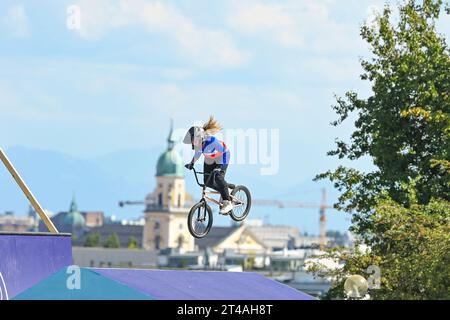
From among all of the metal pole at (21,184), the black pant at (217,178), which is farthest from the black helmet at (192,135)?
the metal pole at (21,184)

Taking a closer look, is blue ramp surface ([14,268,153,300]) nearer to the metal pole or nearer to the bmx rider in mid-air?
the bmx rider in mid-air

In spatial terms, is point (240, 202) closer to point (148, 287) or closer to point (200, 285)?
point (200, 285)

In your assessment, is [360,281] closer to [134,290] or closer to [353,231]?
[134,290]

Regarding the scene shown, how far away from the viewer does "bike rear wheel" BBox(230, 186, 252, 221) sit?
2552cm

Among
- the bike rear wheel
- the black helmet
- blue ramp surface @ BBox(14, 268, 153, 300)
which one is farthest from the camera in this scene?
the bike rear wheel

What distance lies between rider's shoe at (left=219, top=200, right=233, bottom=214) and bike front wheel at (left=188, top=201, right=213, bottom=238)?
1.03 ft

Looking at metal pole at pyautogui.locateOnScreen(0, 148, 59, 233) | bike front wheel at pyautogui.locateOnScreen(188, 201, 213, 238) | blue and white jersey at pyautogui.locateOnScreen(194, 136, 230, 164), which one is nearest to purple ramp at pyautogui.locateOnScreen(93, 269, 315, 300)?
bike front wheel at pyautogui.locateOnScreen(188, 201, 213, 238)

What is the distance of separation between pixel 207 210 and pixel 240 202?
0.70m

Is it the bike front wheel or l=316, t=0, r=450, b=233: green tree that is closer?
the bike front wheel

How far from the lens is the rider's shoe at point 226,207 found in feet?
81.9

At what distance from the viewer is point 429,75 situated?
178 ft

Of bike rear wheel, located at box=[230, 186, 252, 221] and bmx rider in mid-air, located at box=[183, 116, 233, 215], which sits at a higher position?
bmx rider in mid-air, located at box=[183, 116, 233, 215]

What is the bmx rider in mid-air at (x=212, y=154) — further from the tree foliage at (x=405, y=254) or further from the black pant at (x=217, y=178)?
the tree foliage at (x=405, y=254)
